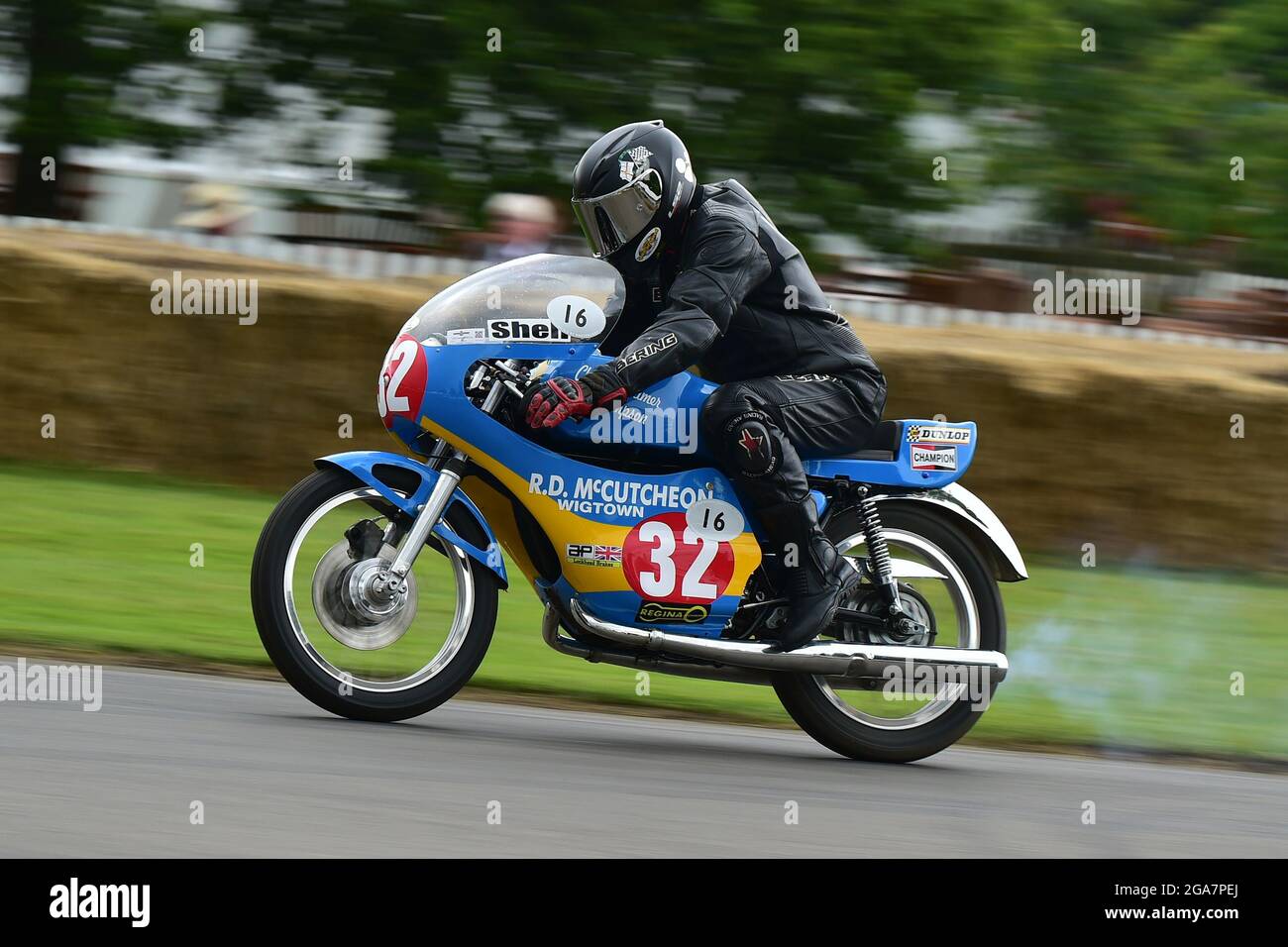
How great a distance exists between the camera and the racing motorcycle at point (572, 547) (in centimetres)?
525

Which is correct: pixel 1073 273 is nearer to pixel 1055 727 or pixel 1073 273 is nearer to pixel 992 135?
pixel 992 135

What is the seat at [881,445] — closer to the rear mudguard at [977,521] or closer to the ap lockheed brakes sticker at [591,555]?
the rear mudguard at [977,521]

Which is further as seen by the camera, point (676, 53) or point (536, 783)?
point (676, 53)

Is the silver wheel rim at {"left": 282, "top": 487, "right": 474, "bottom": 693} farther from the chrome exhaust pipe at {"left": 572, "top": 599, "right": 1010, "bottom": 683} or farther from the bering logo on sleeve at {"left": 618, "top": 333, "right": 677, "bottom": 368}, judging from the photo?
the bering logo on sleeve at {"left": 618, "top": 333, "right": 677, "bottom": 368}

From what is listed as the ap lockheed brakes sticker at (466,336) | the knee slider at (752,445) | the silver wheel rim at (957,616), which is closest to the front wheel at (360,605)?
the ap lockheed brakes sticker at (466,336)

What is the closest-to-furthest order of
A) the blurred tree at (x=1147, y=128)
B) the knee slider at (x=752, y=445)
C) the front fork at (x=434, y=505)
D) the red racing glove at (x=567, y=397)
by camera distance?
the red racing glove at (x=567, y=397)
the front fork at (x=434, y=505)
the knee slider at (x=752, y=445)
the blurred tree at (x=1147, y=128)

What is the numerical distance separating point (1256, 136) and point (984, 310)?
128 inches

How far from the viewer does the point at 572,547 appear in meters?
5.39

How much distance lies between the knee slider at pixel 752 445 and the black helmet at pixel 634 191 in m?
0.60

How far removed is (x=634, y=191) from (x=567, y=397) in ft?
2.23

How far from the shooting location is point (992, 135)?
1441 cm

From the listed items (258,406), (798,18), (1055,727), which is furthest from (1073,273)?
(1055,727)

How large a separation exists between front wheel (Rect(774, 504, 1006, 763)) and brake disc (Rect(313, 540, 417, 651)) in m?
1.32

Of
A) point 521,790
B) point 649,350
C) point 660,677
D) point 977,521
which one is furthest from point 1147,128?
point 521,790
